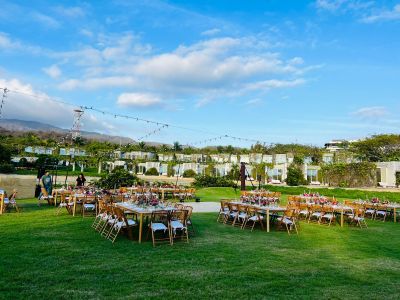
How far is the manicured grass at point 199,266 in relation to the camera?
4.19m

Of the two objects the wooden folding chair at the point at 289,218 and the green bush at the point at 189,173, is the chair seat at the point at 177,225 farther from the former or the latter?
the green bush at the point at 189,173

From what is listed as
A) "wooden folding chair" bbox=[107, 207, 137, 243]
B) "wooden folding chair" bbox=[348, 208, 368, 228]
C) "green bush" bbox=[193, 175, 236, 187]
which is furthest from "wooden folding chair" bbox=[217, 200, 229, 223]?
"green bush" bbox=[193, 175, 236, 187]

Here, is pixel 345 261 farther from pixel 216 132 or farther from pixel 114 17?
pixel 216 132

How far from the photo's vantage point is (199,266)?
207 inches

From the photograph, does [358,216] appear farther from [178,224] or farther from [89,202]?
[89,202]

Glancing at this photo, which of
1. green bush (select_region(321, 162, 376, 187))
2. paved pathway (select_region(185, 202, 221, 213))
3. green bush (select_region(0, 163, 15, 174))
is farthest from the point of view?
green bush (select_region(0, 163, 15, 174))

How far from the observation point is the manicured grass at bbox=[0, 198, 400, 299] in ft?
13.8

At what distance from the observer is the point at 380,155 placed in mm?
42969

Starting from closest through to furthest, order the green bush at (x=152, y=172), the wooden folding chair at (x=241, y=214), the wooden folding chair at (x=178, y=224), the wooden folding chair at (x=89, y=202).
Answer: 1. the wooden folding chair at (x=178, y=224)
2. the wooden folding chair at (x=241, y=214)
3. the wooden folding chair at (x=89, y=202)
4. the green bush at (x=152, y=172)

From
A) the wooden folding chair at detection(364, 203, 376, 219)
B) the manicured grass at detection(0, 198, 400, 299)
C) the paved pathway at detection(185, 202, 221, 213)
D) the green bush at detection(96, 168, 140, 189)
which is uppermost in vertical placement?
the green bush at detection(96, 168, 140, 189)

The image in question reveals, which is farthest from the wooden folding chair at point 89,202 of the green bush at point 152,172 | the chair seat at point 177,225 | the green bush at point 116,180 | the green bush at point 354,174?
the green bush at point 152,172

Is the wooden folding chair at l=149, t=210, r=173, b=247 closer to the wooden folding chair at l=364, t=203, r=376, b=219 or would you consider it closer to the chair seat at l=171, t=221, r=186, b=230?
the chair seat at l=171, t=221, r=186, b=230

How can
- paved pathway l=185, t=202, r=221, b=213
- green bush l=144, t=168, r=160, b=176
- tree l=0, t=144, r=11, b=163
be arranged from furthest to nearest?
1. green bush l=144, t=168, r=160, b=176
2. tree l=0, t=144, r=11, b=163
3. paved pathway l=185, t=202, r=221, b=213

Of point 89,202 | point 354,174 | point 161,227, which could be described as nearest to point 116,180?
point 89,202
